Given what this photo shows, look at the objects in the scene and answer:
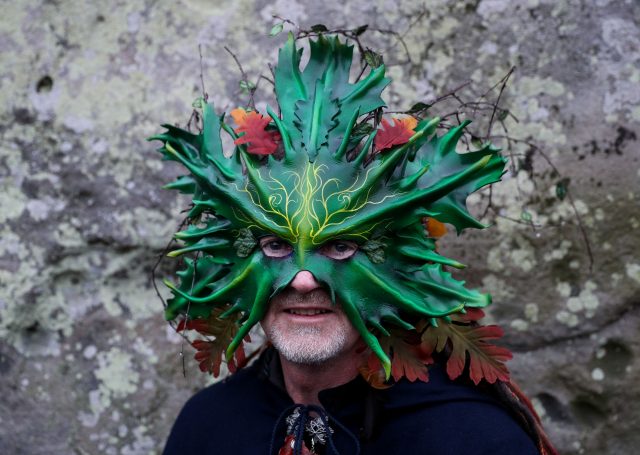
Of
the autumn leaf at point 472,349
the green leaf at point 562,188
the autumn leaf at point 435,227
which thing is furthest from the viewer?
the green leaf at point 562,188

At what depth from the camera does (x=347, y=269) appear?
162 cm

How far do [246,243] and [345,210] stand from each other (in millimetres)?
240

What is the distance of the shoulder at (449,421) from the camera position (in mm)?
1660

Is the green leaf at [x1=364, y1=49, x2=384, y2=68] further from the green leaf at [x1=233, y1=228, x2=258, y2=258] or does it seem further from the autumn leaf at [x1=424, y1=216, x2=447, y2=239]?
the green leaf at [x1=233, y1=228, x2=258, y2=258]

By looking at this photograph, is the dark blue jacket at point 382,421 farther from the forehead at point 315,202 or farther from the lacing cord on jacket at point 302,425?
the forehead at point 315,202

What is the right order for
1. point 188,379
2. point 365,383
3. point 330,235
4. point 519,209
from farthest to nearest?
point 188,379 < point 519,209 < point 365,383 < point 330,235

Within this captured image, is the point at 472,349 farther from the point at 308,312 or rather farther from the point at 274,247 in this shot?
the point at 274,247

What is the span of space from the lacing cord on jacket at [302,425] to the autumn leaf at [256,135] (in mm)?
627

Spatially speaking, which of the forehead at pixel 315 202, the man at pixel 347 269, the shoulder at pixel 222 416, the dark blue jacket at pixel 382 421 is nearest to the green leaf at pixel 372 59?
the man at pixel 347 269

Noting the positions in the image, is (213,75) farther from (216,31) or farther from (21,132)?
(21,132)

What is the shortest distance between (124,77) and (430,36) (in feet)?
3.26

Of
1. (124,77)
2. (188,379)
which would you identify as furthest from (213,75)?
(188,379)

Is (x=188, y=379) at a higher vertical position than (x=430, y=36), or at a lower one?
lower

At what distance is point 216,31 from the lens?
2400 mm
